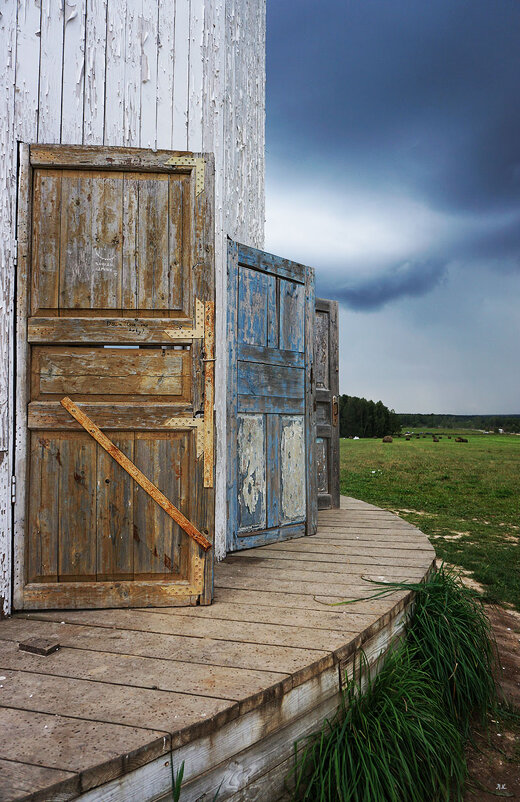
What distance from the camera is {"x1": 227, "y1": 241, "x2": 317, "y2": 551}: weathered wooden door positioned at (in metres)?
3.62

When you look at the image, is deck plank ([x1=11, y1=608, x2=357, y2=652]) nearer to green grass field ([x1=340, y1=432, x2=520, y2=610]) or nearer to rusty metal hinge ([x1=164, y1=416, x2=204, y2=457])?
rusty metal hinge ([x1=164, y1=416, x2=204, y2=457])

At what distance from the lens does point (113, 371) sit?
2.57m

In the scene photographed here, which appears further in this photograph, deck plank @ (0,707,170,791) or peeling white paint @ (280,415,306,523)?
peeling white paint @ (280,415,306,523)

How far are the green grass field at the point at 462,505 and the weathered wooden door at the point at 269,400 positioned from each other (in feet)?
6.84

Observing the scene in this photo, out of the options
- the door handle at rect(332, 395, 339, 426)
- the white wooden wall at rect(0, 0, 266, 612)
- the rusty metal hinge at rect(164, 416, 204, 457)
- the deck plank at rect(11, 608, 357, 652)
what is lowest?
the deck plank at rect(11, 608, 357, 652)

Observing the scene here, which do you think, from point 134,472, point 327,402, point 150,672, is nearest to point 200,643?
point 150,672

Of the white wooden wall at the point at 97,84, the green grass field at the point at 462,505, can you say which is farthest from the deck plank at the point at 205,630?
the green grass field at the point at 462,505

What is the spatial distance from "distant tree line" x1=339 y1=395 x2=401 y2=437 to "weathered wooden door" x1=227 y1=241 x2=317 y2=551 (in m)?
47.3

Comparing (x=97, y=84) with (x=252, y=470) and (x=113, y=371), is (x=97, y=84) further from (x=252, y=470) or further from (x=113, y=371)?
(x=252, y=470)

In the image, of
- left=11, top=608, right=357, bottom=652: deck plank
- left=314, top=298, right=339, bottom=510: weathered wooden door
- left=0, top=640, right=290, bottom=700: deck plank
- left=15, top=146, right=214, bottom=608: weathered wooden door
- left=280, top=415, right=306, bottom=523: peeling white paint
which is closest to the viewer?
left=0, top=640, right=290, bottom=700: deck plank

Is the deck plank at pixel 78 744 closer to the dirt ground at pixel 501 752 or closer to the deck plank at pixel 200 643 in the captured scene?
the deck plank at pixel 200 643

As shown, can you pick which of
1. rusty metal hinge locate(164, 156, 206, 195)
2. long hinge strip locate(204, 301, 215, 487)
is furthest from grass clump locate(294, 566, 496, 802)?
rusty metal hinge locate(164, 156, 206, 195)

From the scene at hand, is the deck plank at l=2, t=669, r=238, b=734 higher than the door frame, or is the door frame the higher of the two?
the door frame

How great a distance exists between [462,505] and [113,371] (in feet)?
27.1
